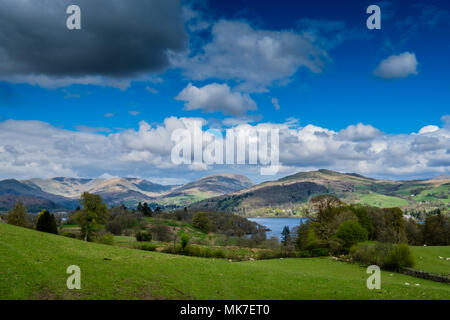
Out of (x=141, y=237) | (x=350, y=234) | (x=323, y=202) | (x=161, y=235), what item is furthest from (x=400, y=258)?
(x=161, y=235)

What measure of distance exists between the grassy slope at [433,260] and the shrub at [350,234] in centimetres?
954

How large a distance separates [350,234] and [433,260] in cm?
1411

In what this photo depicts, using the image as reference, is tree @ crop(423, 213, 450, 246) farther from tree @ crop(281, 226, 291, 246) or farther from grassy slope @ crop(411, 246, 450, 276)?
tree @ crop(281, 226, 291, 246)

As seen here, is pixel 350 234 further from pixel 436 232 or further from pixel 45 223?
pixel 45 223

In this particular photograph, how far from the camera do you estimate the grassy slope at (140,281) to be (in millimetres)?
18641

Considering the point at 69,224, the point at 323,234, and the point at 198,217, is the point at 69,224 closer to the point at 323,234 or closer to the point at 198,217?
the point at 198,217

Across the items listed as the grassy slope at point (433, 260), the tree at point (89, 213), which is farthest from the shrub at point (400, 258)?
the tree at point (89, 213)

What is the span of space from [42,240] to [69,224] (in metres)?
128

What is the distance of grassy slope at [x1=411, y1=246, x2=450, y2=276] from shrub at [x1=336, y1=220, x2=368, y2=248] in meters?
9.54

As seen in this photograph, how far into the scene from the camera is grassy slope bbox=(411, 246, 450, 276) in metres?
43.2

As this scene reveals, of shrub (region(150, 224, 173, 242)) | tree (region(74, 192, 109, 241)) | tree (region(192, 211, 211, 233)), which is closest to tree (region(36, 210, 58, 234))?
tree (region(74, 192, 109, 241))

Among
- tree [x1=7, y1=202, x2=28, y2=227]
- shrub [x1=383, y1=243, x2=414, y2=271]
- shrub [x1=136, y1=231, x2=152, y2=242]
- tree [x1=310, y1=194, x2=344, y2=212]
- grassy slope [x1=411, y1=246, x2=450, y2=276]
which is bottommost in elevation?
shrub [x1=136, y1=231, x2=152, y2=242]
